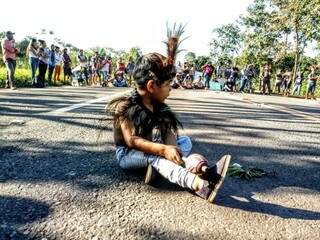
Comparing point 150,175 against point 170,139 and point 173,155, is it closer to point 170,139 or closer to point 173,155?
point 173,155

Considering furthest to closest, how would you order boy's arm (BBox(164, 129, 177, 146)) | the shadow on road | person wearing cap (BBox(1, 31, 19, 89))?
person wearing cap (BBox(1, 31, 19, 89)) → boy's arm (BBox(164, 129, 177, 146)) → the shadow on road

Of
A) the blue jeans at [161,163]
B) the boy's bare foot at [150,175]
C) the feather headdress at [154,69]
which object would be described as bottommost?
the boy's bare foot at [150,175]

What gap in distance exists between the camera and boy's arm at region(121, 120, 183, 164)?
10.1 ft

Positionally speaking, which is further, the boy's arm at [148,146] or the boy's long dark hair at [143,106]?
the boy's long dark hair at [143,106]

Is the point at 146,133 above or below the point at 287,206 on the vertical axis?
above

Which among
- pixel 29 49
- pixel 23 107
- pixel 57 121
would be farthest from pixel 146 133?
pixel 29 49

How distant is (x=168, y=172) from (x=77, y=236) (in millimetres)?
953

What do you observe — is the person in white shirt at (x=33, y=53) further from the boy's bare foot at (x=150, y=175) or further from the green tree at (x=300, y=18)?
the green tree at (x=300, y=18)

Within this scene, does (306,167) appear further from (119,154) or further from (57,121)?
(57,121)

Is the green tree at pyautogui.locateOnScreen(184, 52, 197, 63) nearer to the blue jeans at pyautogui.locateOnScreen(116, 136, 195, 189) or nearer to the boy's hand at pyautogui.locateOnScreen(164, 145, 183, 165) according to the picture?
the blue jeans at pyautogui.locateOnScreen(116, 136, 195, 189)

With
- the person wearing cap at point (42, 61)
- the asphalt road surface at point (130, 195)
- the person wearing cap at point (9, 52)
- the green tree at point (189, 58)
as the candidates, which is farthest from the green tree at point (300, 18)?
the asphalt road surface at point (130, 195)

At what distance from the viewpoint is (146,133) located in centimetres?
348

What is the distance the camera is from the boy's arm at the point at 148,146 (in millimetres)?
3064

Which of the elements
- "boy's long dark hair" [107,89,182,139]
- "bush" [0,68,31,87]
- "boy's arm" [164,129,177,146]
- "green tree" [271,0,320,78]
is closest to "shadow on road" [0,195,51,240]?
"boy's long dark hair" [107,89,182,139]
